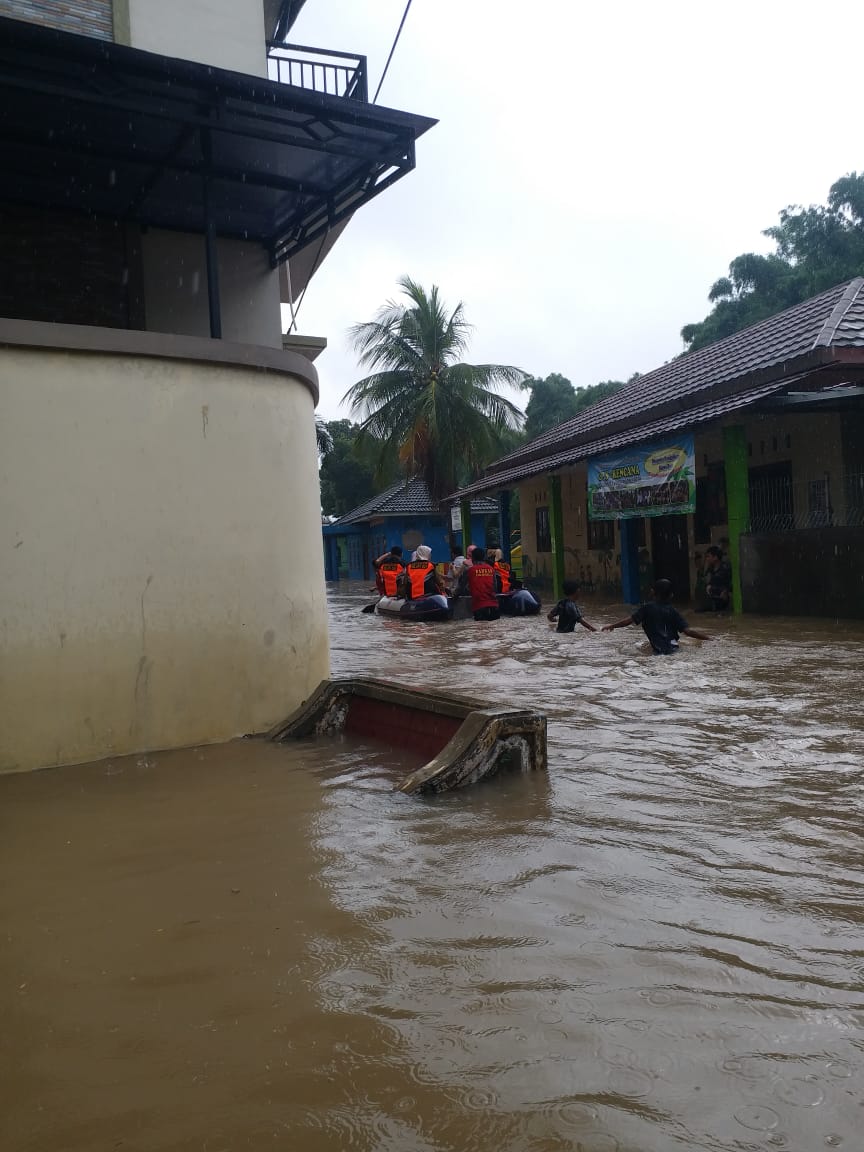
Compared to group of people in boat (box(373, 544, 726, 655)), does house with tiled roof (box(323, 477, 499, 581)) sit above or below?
above

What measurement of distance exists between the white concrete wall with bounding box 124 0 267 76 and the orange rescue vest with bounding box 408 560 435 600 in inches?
382

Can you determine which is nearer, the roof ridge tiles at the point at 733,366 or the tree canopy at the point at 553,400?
the roof ridge tiles at the point at 733,366

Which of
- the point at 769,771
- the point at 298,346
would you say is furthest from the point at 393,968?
the point at 298,346

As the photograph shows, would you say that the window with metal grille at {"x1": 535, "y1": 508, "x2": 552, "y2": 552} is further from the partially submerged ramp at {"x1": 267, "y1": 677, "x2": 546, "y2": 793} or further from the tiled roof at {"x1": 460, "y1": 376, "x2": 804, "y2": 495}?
the partially submerged ramp at {"x1": 267, "y1": 677, "x2": 546, "y2": 793}

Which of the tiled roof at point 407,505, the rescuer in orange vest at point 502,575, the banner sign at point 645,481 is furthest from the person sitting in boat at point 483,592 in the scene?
the tiled roof at point 407,505

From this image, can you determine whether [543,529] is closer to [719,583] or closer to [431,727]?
[719,583]

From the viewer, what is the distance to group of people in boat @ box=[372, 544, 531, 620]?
1638 cm

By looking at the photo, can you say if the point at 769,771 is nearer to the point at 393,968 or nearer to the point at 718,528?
the point at 393,968

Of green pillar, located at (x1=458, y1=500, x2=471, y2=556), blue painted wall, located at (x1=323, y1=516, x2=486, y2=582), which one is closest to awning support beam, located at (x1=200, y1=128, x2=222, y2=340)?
green pillar, located at (x1=458, y1=500, x2=471, y2=556)

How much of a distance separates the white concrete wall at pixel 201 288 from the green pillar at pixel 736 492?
6911 millimetres

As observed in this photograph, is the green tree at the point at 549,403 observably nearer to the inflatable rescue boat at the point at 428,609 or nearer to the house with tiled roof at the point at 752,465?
the house with tiled roof at the point at 752,465

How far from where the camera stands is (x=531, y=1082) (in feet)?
6.97

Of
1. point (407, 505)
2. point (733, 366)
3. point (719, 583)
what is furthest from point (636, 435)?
point (407, 505)

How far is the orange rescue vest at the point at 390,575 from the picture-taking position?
19609mm
